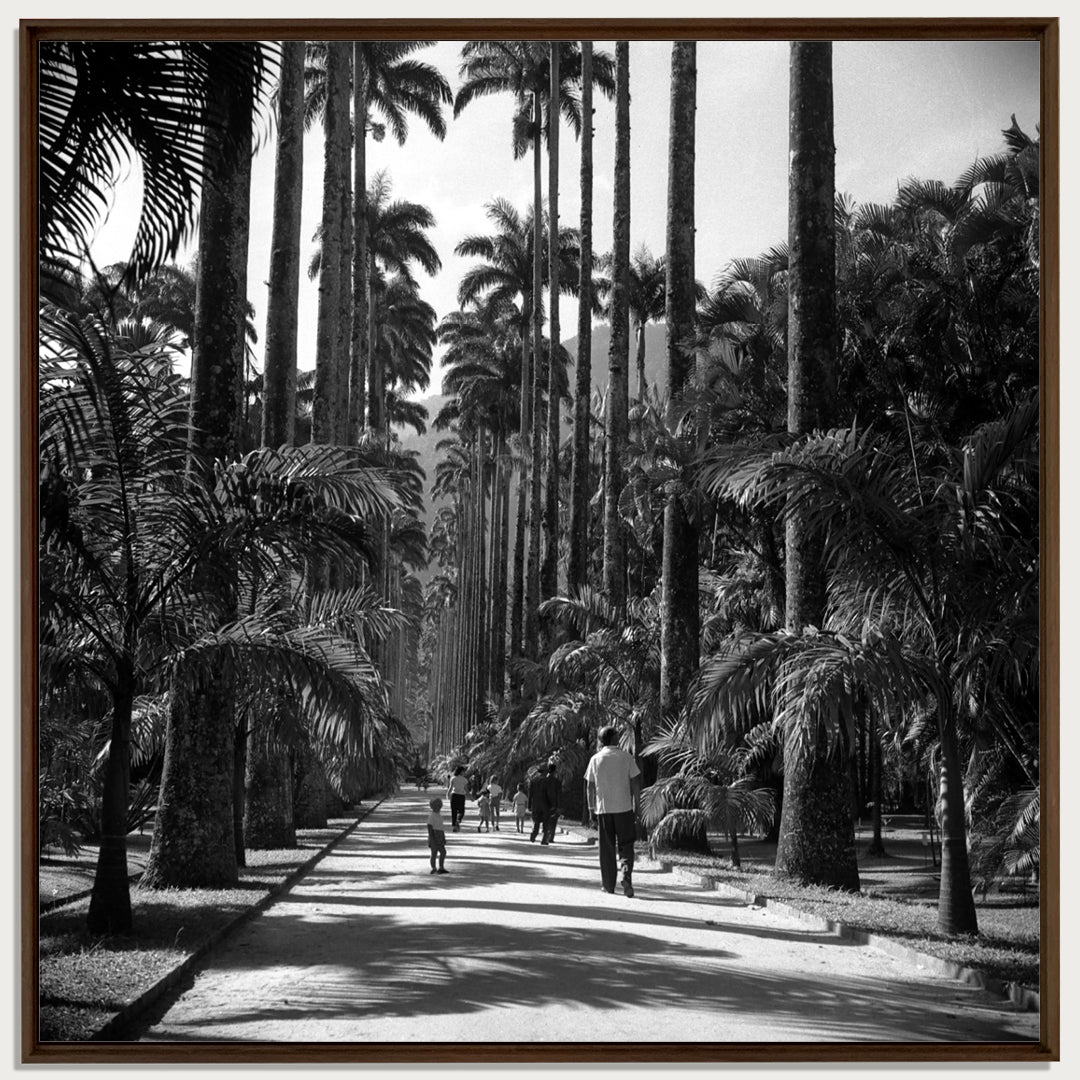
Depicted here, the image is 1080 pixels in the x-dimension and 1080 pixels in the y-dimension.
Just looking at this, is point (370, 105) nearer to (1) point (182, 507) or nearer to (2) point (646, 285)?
(2) point (646, 285)

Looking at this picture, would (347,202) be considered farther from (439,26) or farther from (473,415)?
(473,415)

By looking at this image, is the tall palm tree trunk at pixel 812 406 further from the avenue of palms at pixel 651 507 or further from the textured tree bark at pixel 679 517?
the textured tree bark at pixel 679 517

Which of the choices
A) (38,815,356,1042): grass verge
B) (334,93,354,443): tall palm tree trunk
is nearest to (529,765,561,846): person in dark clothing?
(334,93,354,443): tall palm tree trunk

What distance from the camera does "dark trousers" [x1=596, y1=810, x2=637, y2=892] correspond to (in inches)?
523

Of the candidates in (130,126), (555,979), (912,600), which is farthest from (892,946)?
(130,126)

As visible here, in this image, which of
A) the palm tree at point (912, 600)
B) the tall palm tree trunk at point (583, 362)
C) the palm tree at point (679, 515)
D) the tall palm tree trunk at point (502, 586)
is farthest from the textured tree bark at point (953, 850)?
the tall palm tree trunk at point (502, 586)

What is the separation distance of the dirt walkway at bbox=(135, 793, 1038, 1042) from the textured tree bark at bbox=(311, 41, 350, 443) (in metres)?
10.2

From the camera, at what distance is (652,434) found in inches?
706

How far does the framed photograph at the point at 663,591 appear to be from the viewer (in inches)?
→ 273

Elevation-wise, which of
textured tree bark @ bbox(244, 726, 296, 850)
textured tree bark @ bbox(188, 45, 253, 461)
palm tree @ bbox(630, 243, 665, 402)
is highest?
palm tree @ bbox(630, 243, 665, 402)

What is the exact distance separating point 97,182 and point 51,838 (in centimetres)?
700

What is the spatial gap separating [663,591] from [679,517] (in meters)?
1.32

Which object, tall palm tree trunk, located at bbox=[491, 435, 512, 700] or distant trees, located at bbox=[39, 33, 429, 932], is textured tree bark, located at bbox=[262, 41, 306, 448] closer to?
distant trees, located at bbox=[39, 33, 429, 932]

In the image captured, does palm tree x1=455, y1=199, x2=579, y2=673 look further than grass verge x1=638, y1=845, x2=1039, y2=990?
Yes
